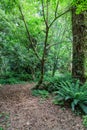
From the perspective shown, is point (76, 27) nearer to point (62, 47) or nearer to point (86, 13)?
point (86, 13)

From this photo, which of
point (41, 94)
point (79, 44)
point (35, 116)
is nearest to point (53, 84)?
point (41, 94)

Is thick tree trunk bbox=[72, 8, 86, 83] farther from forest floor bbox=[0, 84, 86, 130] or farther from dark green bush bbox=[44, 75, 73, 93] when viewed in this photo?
forest floor bbox=[0, 84, 86, 130]

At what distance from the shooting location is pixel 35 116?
188 inches

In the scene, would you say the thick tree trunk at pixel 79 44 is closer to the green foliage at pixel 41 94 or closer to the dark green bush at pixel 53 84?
the dark green bush at pixel 53 84

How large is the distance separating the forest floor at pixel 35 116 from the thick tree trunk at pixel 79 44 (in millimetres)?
2120

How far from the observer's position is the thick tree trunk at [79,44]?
23.7ft

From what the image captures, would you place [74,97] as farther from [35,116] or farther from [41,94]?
[41,94]

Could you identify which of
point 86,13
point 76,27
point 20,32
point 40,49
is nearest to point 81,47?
point 76,27

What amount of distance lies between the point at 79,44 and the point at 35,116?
3.95m

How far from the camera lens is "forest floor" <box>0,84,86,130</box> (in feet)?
14.0

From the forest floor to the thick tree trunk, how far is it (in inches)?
83.5

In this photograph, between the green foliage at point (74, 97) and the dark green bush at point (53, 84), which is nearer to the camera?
the green foliage at point (74, 97)

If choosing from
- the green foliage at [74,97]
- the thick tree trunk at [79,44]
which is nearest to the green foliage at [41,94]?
the green foliage at [74,97]

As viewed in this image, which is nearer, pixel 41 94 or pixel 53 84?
pixel 41 94
